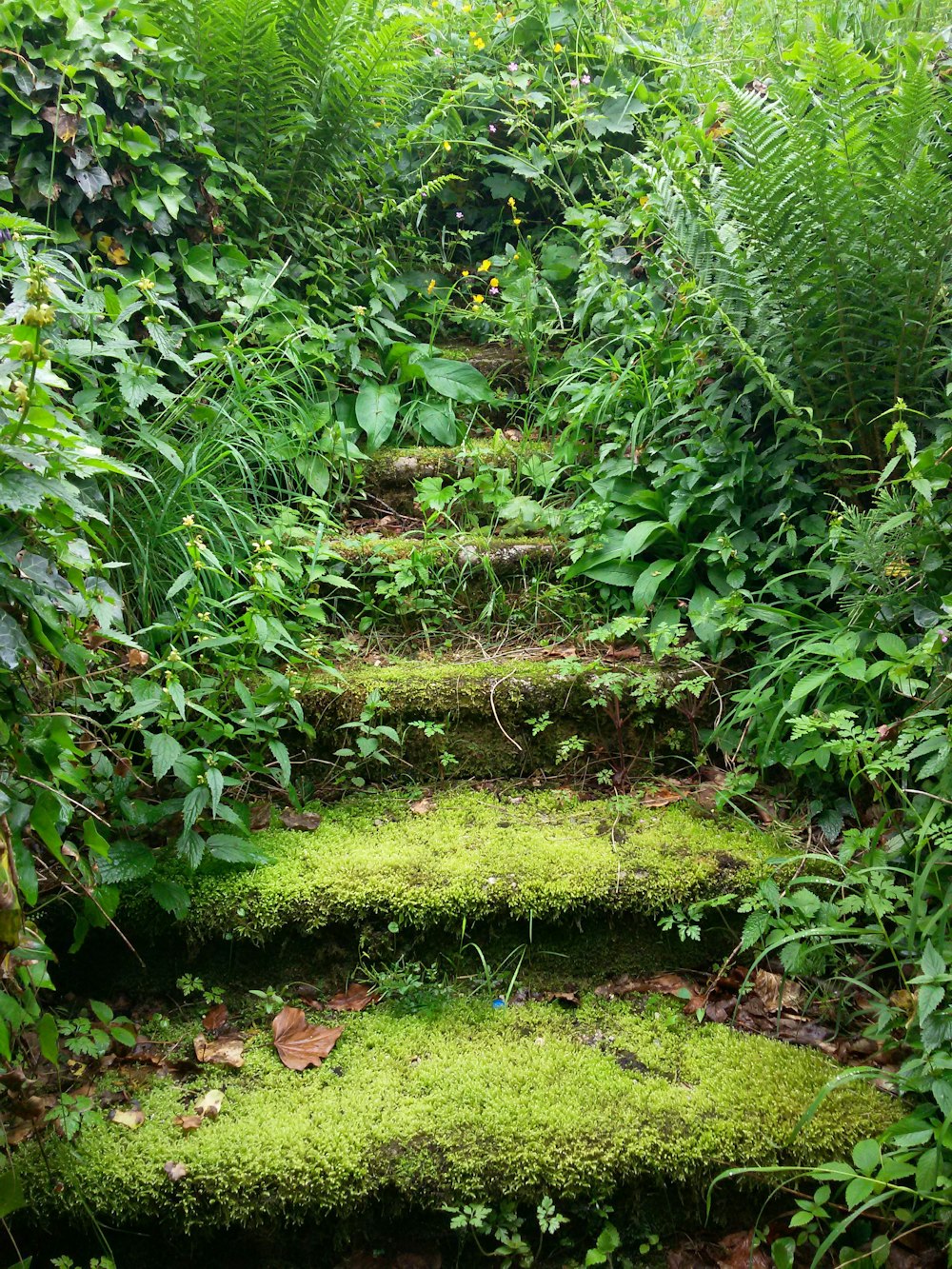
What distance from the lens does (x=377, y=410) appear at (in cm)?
363

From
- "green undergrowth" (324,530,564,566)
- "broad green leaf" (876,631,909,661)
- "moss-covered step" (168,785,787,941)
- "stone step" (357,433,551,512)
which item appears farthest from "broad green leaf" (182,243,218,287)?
"broad green leaf" (876,631,909,661)

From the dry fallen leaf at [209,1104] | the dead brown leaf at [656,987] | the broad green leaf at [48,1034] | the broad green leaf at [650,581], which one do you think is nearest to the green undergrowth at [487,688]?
the broad green leaf at [650,581]

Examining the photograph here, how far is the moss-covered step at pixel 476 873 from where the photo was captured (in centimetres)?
218

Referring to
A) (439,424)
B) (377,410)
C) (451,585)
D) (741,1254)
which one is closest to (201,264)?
(377,410)

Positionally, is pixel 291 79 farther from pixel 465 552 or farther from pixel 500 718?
pixel 500 718

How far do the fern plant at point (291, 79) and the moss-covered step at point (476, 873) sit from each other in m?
2.64

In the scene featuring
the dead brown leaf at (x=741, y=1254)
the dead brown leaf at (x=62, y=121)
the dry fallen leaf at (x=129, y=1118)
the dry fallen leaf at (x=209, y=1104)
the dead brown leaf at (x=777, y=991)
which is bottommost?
the dry fallen leaf at (x=129, y=1118)

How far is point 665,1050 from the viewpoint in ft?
6.54

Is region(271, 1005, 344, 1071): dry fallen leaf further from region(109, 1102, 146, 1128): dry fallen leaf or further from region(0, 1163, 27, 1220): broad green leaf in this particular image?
region(0, 1163, 27, 1220): broad green leaf

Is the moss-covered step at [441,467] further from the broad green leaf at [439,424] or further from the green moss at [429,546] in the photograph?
the green moss at [429,546]

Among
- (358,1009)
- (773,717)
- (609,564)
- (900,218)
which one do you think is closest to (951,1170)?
(773,717)

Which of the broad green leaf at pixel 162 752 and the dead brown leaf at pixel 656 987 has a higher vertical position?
the broad green leaf at pixel 162 752

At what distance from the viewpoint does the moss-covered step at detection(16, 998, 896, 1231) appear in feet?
5.62

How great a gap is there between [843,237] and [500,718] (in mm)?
1685
